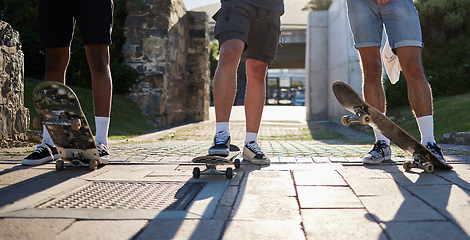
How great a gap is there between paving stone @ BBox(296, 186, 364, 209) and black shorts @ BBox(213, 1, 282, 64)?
3.67ft

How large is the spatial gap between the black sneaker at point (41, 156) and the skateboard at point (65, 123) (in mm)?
291

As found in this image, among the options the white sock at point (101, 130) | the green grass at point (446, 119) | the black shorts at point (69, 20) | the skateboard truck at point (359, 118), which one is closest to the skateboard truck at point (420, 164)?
the skateboard truck at point (359, 118)

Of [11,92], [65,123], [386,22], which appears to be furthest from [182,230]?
[11,92]

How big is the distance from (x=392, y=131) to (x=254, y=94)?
101 cm

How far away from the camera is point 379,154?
2848 millimetres

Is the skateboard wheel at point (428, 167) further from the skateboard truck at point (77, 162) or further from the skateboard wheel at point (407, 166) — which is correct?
the skateboard truck at point (77, 162)

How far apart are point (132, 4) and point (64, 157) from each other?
7296 millimetres

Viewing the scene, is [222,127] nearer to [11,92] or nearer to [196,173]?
[196,173]

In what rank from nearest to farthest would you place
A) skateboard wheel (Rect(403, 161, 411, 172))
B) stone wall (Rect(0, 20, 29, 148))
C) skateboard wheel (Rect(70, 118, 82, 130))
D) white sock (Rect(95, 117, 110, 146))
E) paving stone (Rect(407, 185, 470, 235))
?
1. paving stone (Rect(407, 185, 470, 235))
2. skateboard wheel (Rect(70, 118, 82, 130))
3. skateboard wheel (Rect(403, 161, 411, 172))
4. white sock (Rect(95, 117, 110, 146))
5. stone wall (Rect(0, 20, 29, 148))

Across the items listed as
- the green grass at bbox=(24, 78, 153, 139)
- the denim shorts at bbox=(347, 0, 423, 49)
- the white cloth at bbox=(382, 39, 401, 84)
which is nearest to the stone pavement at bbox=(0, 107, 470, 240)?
the white cloth at bbox=(382, 39, 401, 84)

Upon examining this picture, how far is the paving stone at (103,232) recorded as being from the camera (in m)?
1.31

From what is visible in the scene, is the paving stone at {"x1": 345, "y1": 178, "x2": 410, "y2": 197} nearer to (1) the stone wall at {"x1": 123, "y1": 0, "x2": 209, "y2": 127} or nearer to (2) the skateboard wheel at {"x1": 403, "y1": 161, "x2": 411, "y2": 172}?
(2) the skateboard wheel at {"x1": 403, "y1": 161, "x2": 411, "y2": 172}

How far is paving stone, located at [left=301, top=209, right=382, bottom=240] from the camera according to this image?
1.33 metres

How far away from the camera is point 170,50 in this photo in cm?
935
